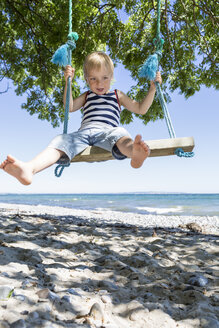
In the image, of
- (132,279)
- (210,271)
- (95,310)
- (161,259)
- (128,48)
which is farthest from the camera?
(128,48)

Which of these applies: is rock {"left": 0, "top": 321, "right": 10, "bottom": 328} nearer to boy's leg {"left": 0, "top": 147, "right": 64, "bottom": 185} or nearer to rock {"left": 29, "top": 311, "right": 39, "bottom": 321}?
rock {"left": 29, "top": 311, "right": 39, "bottom": 321}

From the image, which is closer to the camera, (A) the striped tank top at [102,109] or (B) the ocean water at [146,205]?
(A) the striped tank top at [102,109]

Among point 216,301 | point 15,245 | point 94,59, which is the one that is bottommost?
point 216,301

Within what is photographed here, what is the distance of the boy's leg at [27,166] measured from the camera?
2.01 metres

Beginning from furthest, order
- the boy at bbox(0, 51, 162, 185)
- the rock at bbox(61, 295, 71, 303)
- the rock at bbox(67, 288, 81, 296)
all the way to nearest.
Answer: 1. the boy at bbox(0, 51, 162, 185)
2. the rock at bbox(67, 288, 81, 296)
3. the rock at bbox(61, 295, 71, 303)

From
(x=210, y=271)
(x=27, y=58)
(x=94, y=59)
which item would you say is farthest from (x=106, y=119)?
(x=27, y=58)

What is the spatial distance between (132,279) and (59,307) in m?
0.76

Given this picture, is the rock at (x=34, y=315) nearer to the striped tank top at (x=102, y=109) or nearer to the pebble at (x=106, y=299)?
the pebble at (x=106, y=299)

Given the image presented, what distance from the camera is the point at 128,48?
5.59m

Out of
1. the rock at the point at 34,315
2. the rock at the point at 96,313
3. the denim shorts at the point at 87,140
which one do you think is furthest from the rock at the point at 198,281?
the rock at the point at 34,315

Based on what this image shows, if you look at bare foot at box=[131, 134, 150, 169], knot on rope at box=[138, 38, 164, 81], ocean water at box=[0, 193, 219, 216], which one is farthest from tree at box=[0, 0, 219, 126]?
ocean water at box=[0, 193, 219, 216]

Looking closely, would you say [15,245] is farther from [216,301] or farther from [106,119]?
[216,301]

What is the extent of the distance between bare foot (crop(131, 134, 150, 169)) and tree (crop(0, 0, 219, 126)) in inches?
125

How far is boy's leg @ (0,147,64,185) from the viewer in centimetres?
201
